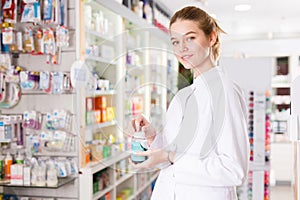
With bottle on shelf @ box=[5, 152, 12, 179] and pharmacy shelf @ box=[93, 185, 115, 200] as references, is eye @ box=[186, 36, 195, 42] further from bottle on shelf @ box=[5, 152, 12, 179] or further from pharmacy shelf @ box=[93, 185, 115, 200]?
pharmacy shelf @ box=[93, 185, 115, 200]

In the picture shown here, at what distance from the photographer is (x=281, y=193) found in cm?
554

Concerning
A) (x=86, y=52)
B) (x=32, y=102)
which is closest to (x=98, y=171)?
(x=32, y=102)

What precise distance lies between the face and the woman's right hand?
190 millimetres

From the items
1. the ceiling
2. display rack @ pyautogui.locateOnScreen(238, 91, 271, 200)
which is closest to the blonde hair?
the ceiling

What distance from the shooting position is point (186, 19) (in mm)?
1048

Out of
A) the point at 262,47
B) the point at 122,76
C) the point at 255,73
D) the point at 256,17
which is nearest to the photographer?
the point at 122,76

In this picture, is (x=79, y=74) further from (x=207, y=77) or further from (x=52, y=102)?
(x=207, y=77)

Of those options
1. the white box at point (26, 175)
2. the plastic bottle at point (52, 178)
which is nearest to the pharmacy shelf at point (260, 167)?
the plastic bottle at point (52, 178)

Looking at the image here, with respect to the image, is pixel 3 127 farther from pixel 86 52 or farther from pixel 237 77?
pixel 237 77

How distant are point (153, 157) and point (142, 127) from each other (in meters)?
0.09

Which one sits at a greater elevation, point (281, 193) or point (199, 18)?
point (199, 18)

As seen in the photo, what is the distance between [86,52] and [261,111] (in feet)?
6.23

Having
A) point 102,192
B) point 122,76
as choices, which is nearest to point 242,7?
point 102,192

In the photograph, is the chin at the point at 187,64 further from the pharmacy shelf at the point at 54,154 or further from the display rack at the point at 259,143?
the display rack at the point at 259,143
